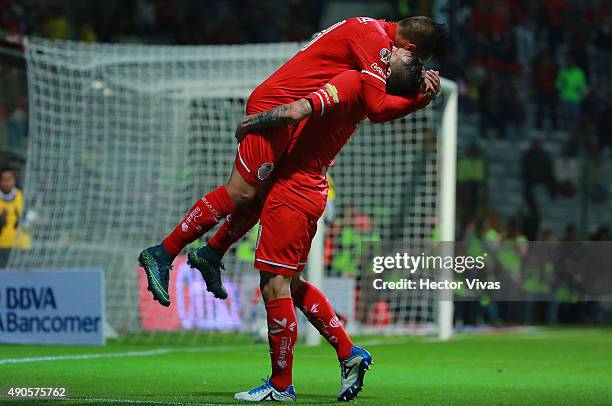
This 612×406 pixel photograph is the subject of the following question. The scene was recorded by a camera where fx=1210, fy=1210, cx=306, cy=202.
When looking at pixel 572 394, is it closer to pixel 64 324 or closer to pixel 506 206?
pixel 64 324

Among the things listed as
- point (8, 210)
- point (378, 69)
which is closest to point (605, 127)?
point (8, 210)

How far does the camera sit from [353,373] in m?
6.86

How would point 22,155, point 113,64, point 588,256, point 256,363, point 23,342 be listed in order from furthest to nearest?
point 588,256
point 22,155
point 113,64
point 23,342
point 256,363

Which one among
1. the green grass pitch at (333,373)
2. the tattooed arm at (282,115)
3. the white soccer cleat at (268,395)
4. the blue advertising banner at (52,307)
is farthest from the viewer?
the blue advertising banner at (52,307)

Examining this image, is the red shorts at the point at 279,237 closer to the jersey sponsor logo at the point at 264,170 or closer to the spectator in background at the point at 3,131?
the jersey sponsor logo at the point at 264,170

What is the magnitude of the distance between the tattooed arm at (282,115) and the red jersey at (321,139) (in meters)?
0.09

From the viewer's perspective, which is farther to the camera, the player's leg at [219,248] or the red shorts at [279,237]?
the player's leg at [219,248]

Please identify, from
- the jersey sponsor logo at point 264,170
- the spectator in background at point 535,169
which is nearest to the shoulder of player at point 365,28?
the jersey sponsor logo at point 264,170

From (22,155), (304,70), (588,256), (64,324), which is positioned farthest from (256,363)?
(588,256)

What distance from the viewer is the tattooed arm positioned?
6402mm

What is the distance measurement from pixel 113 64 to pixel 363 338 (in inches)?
179

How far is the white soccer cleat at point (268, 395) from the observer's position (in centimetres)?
665

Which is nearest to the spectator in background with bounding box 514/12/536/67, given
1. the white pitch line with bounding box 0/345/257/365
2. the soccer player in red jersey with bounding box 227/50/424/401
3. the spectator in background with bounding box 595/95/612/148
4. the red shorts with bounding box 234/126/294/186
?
the spectator in background with bounding box 595/95/612/148

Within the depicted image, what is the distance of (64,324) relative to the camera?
473 inches
